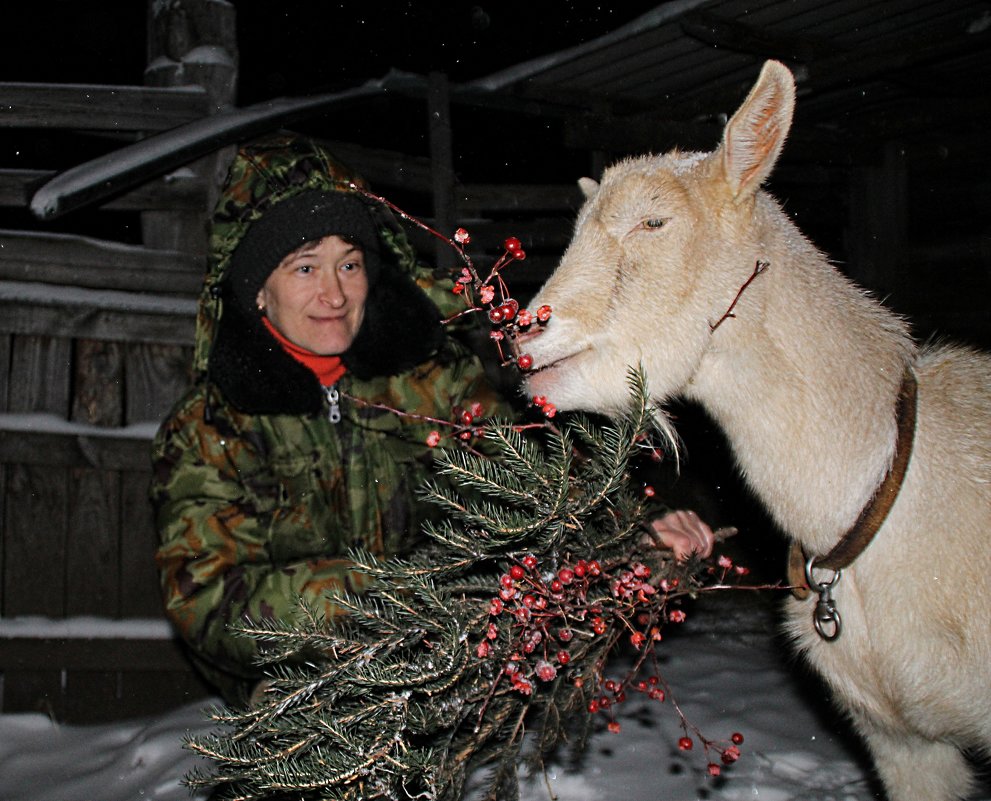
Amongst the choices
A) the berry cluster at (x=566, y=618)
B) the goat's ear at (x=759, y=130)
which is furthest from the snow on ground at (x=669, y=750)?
the goat's ear at (x=759, y=130)

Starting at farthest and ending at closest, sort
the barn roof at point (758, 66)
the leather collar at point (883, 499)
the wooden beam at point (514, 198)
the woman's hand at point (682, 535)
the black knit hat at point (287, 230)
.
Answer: the wooden beam at point (514, 198) → the barn roof at point (758, 66) → the black knit hat at point (287, 230) → the woman's hand at point (682, 535) → the leather collar at point (883, 499)

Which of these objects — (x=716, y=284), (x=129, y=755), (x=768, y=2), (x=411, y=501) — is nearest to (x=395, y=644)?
(x=716, y=284)

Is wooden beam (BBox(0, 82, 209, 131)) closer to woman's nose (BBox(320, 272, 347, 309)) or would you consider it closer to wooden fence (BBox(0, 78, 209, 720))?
wooden fence (BBox(0, 78, 209, 720))

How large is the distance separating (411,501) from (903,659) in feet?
6.27

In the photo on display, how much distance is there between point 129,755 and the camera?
4031 mm

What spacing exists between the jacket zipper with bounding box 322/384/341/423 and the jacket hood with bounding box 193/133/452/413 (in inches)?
2.0

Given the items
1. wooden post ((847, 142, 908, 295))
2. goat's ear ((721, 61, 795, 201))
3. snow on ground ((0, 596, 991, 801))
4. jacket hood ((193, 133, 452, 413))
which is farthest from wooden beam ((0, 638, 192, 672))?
wooden post ((847, 142, 908, 295))

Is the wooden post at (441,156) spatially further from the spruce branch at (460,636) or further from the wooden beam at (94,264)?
the spruce branch at (460,636)

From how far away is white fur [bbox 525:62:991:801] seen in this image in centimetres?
199

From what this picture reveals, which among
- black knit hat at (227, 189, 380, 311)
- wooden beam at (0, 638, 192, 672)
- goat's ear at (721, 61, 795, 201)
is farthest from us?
wooden beam at (0, 638, 192, 672)

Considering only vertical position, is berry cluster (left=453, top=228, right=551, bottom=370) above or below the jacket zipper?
above

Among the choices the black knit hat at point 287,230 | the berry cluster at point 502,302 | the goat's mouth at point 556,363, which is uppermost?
the black knit hat at point 287,230

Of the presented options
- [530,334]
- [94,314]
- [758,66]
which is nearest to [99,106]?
[94,314]

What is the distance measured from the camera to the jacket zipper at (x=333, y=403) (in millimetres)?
3264
